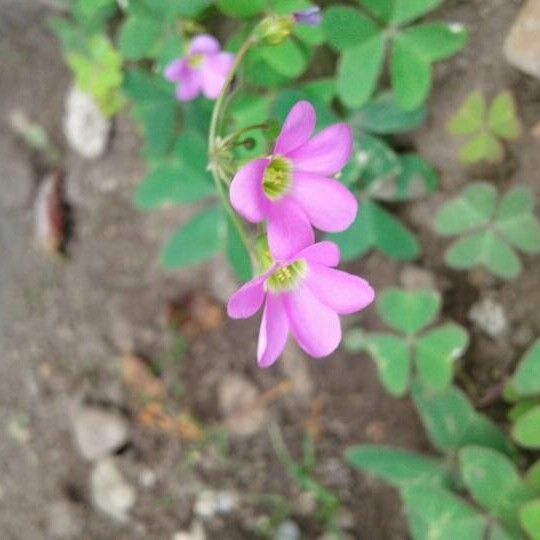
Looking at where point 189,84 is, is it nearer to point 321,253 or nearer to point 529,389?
point 321,253

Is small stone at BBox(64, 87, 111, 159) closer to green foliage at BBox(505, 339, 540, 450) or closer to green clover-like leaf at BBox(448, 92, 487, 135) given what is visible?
green clover-like leaf at BBox(448, 92, 487, 135)

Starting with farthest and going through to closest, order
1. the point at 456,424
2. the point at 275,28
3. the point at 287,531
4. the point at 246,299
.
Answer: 1. the point at 287,531
2. the point at 456,424
3. the point at 275,28
4. the point at 246,299

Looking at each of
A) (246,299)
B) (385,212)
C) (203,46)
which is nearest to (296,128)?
(246,299)

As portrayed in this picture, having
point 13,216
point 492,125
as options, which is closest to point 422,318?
point 492,125

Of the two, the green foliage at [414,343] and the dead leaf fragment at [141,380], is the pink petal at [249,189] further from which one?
the dead leaf fragment at [141,380]

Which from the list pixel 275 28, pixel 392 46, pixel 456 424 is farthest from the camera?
pixel 456 424

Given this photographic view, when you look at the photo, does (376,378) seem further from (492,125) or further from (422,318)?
(492,125)

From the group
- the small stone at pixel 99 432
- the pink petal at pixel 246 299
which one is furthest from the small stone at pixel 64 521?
the pink petal at pixel 246 299
